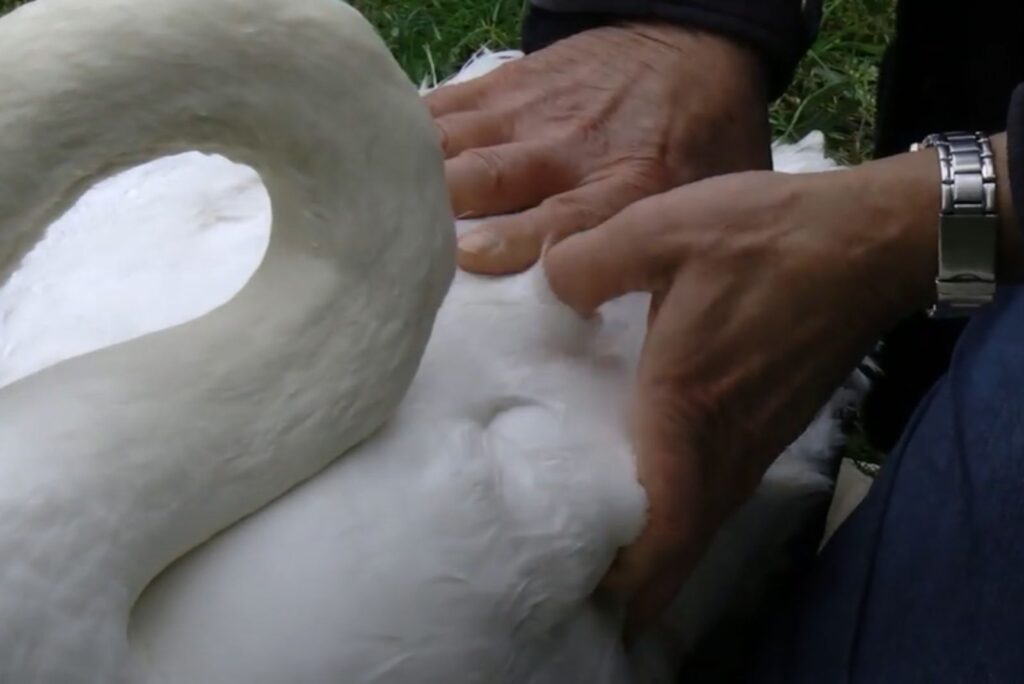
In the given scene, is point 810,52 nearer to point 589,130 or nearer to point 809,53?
point 809,53

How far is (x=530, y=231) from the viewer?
1034 mm

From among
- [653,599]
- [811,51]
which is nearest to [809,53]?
[811,51]

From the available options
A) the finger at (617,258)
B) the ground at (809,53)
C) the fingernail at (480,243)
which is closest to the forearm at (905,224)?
the finger at (617,258)

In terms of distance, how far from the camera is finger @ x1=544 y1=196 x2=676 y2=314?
3.17 feet

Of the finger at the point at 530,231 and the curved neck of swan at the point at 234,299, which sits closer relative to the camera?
the curved neck of swan at the point at 234,299

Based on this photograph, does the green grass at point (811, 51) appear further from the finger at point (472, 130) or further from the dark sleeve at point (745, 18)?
the finger at point (472, 130)

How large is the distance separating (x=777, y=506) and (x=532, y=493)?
1.03 feet

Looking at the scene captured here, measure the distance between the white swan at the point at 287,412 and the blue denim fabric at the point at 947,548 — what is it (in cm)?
19

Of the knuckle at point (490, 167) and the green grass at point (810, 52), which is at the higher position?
the knuckle at point (490, 167)

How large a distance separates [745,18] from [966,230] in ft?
1.08

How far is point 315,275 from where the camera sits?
86 centimetres

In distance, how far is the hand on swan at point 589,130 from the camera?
3.50 ft

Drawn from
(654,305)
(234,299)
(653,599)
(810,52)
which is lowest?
(810,52)

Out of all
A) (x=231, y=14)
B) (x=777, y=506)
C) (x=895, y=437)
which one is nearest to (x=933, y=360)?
(x=895, y=437)
